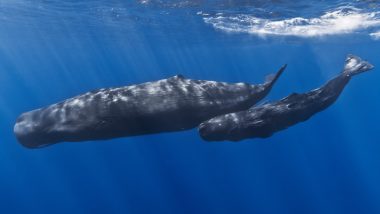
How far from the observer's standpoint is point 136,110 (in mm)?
8492

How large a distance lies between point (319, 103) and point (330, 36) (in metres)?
31.9

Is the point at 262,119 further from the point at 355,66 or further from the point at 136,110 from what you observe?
the point at 355,66

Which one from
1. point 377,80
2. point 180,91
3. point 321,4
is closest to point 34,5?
point 321,4

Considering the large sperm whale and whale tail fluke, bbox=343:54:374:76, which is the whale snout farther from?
whale tail fluke, bbox=343:54:374:76

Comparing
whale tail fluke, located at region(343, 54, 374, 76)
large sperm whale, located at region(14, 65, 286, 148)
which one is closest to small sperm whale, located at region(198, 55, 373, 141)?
large sperm whale, located at region(14, 65, 286, 148)

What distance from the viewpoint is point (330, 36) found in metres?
38.2

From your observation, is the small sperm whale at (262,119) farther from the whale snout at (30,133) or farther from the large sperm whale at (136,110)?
the whale snout at (30,133)

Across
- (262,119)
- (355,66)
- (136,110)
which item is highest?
(136,110)

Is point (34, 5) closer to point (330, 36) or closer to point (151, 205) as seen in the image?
point (151, 205)

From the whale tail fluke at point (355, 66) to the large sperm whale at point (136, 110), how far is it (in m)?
2.30

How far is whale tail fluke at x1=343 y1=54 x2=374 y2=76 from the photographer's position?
10.4m

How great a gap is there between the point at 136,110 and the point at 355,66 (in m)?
6.27

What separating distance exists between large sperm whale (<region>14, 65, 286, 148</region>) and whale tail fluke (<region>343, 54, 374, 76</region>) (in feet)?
7.55

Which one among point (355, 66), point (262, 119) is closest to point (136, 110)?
point (262, 119)
